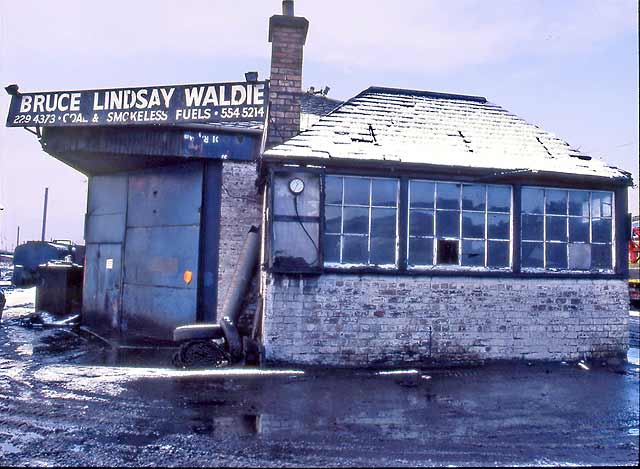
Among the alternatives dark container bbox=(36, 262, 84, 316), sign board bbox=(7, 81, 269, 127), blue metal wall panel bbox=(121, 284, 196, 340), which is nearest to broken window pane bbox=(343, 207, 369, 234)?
sign board bbox=(7, 81, 269, 127)

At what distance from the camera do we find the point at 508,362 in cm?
970

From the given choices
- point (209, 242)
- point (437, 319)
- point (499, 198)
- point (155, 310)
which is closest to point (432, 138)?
point (499, 198)

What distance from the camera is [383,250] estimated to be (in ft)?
31.6

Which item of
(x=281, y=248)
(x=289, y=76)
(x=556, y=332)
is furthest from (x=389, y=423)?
(x=289, y=76)

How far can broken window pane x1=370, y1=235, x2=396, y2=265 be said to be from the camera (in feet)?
31.4

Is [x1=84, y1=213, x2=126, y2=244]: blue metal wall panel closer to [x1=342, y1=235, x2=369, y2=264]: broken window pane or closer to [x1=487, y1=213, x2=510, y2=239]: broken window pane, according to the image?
[x1=342, y1=235, x2=369, y2=264]: broken window pane

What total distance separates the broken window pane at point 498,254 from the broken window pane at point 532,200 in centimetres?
91

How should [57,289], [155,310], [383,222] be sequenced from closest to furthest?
1. [383,222]
2. [155,310]
3. [57,289]

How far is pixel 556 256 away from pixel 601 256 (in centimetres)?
105

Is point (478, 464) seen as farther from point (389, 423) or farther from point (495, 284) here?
point (495, 284)

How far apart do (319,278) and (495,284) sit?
11.5 feet

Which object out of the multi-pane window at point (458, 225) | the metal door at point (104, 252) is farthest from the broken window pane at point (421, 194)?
the metal door at point (104, 252)

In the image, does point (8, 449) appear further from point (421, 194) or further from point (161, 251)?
point (161, 251)

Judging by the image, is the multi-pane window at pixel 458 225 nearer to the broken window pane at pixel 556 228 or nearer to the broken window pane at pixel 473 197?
the broken window pane at pixel 473 197
